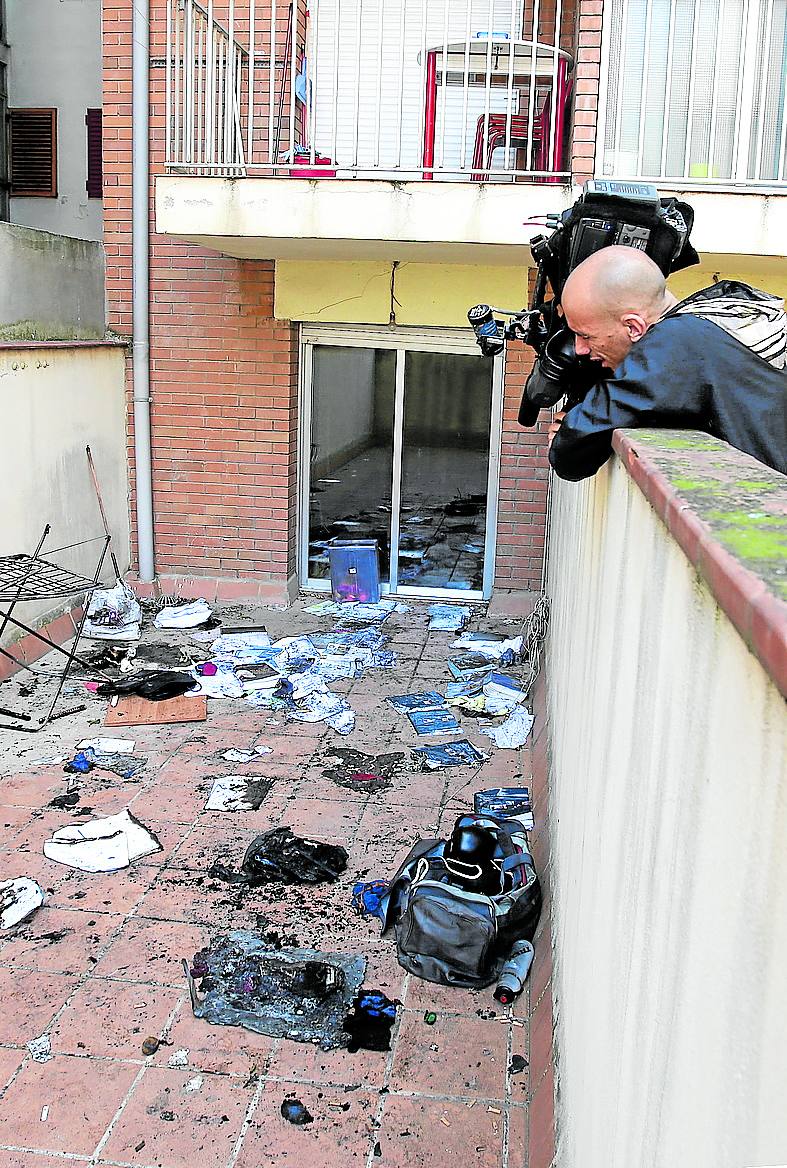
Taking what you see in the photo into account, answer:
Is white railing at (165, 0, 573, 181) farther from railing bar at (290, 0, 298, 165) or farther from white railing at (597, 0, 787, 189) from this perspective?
white railing at (597, 0, 787, 189)

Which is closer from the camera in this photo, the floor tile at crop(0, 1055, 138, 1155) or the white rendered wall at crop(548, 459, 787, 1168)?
the white rendered wall at crop(548, 459, 787, 1168)

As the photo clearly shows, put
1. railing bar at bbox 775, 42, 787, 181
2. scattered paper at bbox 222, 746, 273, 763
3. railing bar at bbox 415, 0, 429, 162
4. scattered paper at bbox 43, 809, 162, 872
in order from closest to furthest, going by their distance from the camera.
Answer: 1. scattered paper at bbox 43, 809, 162, 872
2. scattered paper at bbox 222, 746, 273, 763
3. railing bar at bbox 775, 42, 787, 181
4. railing bar at bbox 415, 0, 429, 162

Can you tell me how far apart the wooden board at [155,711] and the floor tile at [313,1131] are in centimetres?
352

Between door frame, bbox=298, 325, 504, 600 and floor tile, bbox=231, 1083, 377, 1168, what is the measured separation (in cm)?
633

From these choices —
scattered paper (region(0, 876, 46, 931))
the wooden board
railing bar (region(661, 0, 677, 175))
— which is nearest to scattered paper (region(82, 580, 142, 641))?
the wooden board

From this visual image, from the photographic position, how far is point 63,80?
448 inches

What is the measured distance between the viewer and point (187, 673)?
7641mm

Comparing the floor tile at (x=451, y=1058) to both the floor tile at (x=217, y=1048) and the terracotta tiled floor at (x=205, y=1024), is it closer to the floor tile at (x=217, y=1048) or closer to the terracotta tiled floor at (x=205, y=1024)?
the terracotta tiled floor at (x=205, y=1024)

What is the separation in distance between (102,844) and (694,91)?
6.15m

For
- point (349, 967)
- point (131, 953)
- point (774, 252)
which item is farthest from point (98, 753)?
point (774, 252)

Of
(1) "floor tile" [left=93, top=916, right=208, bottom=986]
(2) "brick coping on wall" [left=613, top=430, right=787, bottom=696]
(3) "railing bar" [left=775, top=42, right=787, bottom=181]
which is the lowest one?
(1) "floor tile" [left=93, top=916, right=208, bottom=986]

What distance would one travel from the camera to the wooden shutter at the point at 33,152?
11477 millimetres

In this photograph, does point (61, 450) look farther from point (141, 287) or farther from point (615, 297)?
point (615, 297)

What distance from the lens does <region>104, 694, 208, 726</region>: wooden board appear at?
6.83 meters
